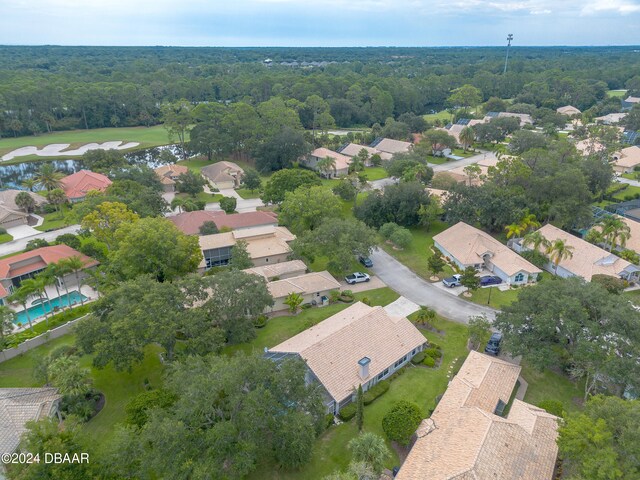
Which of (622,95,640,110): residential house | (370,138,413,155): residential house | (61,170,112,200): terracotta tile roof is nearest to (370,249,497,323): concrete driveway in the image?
(61,170,112,200): terracotta tile roof

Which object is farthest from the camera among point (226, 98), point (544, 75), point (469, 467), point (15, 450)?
point (544, 75)

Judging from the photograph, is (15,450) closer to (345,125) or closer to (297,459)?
(297,459)

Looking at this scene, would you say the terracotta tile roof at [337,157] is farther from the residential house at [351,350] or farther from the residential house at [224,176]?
the residential house at [351,350]

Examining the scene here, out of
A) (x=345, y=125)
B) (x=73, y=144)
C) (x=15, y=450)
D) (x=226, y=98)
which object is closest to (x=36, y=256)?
(x=15, y=450)

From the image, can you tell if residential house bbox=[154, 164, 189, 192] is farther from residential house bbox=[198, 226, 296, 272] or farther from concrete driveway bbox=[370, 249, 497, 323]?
concrete driveway bbox=[370, 249, 497, 323]

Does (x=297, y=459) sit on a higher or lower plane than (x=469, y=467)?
lower

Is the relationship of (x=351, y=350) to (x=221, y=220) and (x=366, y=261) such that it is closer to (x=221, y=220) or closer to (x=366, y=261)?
(x=366, y=261)

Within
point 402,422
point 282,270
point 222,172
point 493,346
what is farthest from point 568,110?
point 402,422

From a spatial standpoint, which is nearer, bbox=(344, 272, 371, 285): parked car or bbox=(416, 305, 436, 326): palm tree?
bbox=(416, 305, 436, 326): palm tree

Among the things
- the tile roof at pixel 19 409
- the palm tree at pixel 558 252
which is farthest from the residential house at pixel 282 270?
the palm tree at pixel 558 252
